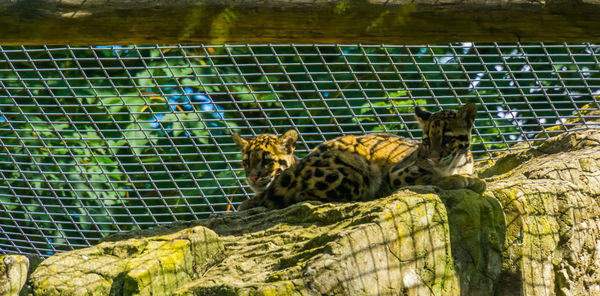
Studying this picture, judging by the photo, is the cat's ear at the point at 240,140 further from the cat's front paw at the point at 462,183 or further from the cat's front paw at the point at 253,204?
the cat's front paw at the point at 462,183

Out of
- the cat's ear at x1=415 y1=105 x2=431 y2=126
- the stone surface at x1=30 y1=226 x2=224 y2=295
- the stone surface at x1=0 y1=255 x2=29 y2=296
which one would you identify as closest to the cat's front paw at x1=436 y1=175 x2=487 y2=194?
the cat's ear at x1=415 y1=105 x2=431 y2=126

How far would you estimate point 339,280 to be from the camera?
3.35 meters

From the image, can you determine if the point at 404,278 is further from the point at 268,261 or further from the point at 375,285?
the point at 268,261

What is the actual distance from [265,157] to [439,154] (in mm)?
1389

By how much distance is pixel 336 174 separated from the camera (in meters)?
4.68

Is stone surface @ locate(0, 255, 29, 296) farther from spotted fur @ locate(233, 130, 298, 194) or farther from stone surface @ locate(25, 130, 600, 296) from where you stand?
spotted fur @ locate(233, 130, 298, 194)

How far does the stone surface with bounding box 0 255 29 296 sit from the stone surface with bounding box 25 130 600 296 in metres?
0.19

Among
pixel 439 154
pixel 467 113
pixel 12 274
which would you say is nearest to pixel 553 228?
pixel 439 154

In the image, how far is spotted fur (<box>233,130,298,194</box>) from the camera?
17.7 feet

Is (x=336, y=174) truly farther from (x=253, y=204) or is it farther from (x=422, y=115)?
(x=422, y=115)

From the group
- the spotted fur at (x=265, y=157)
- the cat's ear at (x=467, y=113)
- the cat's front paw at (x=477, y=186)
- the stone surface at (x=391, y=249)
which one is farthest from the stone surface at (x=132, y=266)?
the cat's ear at (x=467, y=113)

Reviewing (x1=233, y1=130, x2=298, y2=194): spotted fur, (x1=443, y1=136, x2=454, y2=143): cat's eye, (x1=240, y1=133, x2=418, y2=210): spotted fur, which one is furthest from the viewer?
(x1=233, y1=130, x2=298, y2=194): spotted fur

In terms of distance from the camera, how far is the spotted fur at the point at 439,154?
4.75m

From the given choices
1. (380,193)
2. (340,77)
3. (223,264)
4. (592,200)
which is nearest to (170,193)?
(340,77)
